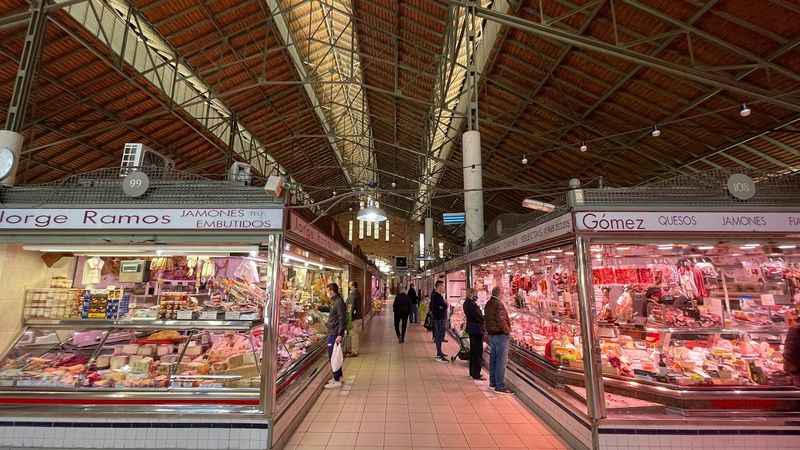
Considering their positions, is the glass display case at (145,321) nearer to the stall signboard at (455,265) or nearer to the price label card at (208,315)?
the price label card at (208,315)

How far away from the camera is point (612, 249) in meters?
3.95

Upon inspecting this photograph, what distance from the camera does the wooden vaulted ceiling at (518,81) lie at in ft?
22.5

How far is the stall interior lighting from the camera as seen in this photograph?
376 centimetres

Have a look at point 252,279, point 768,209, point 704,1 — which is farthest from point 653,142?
point 252,279

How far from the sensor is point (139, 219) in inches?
141

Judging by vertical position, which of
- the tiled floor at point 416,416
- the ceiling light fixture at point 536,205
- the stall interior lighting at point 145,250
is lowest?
the tiled floor at point 416,416

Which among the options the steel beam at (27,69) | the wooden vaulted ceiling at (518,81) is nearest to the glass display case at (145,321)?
the steel beam at (27,69)

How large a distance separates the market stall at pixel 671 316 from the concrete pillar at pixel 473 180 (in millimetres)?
4548

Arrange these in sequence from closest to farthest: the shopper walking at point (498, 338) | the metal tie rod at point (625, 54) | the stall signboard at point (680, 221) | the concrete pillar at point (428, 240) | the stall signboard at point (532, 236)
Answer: the stall signboard at point (680, 221) < the stall signboard at point (532, 236) < the shopper walking at point (498, 338) < the metal tie rod at point (625, 54) < the concrete pillar at point (428, 240)

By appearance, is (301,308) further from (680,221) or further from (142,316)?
(680,221)

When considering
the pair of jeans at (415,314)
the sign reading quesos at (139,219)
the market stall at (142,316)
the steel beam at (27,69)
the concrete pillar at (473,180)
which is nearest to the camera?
the market stall at (142,316)

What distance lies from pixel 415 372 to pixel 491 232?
10.3ft

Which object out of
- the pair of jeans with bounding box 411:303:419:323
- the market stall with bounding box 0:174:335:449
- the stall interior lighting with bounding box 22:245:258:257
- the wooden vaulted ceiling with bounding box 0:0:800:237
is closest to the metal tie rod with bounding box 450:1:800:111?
the wooden vaulted ceiling with bounding box 0:0:800:237

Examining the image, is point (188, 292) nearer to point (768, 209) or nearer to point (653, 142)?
point (768, 209)
